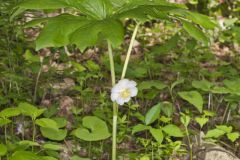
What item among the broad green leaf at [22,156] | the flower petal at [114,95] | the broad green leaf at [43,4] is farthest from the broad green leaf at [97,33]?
the broad green leaf at [22,156]

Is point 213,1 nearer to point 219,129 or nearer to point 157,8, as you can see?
point 219,129

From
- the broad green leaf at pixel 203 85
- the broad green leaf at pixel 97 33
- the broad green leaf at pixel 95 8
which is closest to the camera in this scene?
the broad green leaf at pixel 97 33

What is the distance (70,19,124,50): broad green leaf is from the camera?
3.99ft

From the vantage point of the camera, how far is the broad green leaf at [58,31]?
125 cm

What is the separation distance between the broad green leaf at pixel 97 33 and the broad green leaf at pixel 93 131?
0.64 m

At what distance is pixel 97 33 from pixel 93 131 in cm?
73

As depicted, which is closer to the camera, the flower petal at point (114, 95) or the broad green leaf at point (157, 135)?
the flower petal at point (114, 95)

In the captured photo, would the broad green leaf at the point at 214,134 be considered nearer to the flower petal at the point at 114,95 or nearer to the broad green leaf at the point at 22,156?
the flower petal at the point at 114,95

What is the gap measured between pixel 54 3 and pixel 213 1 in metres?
4.22

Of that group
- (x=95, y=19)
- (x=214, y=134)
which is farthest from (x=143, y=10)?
(x=214, y=134)

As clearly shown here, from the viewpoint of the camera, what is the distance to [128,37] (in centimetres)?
450

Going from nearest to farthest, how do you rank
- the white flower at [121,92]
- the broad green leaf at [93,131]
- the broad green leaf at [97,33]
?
the broad green leaf at [97,33] < the white flower at [121,92] < the broad green leaf at [93,131]

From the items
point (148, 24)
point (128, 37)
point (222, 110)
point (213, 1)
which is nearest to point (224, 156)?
point (222, 110)

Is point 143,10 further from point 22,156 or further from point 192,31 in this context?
point 22,156
